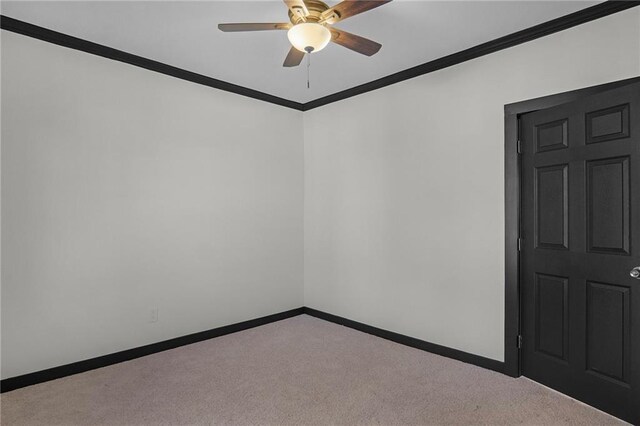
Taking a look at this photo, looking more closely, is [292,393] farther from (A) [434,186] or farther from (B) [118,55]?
(B) [118,55]

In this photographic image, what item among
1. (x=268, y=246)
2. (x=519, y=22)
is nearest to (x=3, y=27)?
(x=268, y=246)

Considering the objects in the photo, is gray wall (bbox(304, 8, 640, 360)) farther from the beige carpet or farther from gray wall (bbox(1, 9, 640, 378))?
the beige carpet

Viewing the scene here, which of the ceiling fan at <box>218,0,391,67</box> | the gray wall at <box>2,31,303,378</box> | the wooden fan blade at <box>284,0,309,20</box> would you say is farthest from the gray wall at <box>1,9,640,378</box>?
the wooden fan blade at <box>284,0,309,20</box>

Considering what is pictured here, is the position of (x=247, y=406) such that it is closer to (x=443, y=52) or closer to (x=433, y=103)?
(x=433, y=103)

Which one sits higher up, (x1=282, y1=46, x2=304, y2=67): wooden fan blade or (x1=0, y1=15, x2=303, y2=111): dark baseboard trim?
(x1=0, y1=15, x2=303, y2=111): dark baseboard trim

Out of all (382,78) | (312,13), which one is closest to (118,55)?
(312,13)

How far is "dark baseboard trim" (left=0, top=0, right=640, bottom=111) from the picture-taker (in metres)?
2.56

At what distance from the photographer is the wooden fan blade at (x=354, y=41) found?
92.9 inches

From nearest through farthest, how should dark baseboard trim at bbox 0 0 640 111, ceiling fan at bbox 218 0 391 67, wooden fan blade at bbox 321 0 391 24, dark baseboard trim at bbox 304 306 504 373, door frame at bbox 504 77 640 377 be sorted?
wooden fan blade at bbox 321 0 391 24, ceiling fan at bbox 218 0 391 67, dark baseboard trim at bbox 0 0 640 111, door frame at bbox 504 77 640 377, dark baseboard trim at bbox 304 306 504 373

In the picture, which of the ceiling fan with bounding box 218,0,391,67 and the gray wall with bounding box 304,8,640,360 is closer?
the ceiling fan with bounding box 218,0,391,67

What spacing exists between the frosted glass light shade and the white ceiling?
355 millimetres

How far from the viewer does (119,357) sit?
3207 millimetres

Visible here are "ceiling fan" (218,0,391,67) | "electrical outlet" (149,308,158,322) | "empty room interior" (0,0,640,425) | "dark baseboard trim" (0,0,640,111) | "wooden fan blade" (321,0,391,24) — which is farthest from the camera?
"electrical outlet" (149,308,158,322)

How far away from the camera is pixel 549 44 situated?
109 inches
